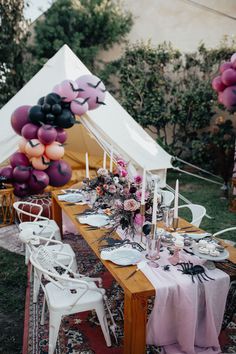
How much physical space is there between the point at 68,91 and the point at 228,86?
2.30 feet

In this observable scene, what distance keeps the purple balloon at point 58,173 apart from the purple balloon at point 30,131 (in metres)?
0.08

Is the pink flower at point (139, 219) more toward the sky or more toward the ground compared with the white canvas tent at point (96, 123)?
more toward the ground

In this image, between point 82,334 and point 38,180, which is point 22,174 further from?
point 82,334

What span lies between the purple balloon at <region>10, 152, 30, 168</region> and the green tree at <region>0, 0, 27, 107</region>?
8565mm

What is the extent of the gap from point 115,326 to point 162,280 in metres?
0.89

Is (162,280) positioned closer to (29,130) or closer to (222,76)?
(222,76)

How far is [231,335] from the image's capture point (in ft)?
9.95

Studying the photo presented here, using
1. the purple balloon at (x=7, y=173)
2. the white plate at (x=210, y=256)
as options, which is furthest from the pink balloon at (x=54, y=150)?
the white plate at (x=210, y=256)

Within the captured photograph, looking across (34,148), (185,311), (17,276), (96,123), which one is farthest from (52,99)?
(96,123)

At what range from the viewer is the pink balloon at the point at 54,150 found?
2.55ft

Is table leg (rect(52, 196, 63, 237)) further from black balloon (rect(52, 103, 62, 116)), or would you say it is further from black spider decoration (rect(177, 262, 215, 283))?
black balloon (rect(52, 103, 62, 116))

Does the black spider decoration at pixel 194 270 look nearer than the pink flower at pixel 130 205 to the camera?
Yes

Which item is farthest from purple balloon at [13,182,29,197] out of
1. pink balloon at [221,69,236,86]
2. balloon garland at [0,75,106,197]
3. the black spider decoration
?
the black spider decoration

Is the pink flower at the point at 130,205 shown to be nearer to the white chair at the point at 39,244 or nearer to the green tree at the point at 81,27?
the white chair at the point at 39,244
